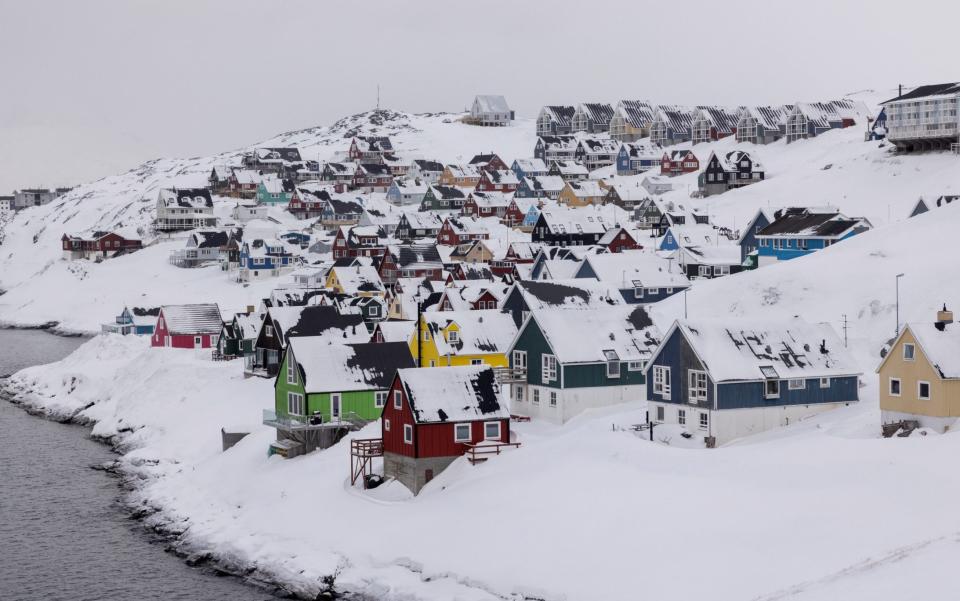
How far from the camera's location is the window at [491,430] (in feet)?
169

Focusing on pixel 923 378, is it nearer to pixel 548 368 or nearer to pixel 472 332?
pixel 548 368

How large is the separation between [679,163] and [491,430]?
12331cm

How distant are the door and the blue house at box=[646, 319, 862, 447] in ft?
50.1

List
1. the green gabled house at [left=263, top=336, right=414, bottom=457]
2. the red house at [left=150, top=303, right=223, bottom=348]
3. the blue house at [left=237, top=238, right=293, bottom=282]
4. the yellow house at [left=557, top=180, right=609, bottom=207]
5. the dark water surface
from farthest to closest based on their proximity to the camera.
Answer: the yellow house at [left=557, top=180, right=609, bottom=207] < the blue house at [left=237, top=238, right=293, bottom=282] < the red house at [left=150, top=303, right=223, bottom=348] < the green gabled house at [left=263, top=336, right=414, bottom=457] < the dark water surface

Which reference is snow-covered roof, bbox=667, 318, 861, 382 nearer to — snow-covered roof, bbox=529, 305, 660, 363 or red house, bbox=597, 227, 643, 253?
snow-covered roof, bbox=529, 305, 660, 363

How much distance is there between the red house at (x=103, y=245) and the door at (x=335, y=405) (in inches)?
4353

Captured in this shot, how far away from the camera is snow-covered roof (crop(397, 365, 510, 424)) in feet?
166

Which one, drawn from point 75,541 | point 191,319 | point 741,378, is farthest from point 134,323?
point 741,378

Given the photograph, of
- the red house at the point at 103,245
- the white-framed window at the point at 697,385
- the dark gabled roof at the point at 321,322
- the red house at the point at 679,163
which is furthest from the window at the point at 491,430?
the red house at the point at 679,163

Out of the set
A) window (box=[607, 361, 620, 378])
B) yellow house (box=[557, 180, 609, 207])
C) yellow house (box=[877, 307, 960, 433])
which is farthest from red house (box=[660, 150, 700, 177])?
yellow house (box=[877, 307, 960, 433])

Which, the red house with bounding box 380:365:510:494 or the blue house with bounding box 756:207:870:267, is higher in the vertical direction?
the blue house with bounding box 756:207:870:267

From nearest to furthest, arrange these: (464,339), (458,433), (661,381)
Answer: (458,433), (661,381), (464,339)

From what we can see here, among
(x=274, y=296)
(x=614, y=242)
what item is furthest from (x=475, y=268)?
(x=274, y=296)

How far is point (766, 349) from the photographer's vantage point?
179 ft
